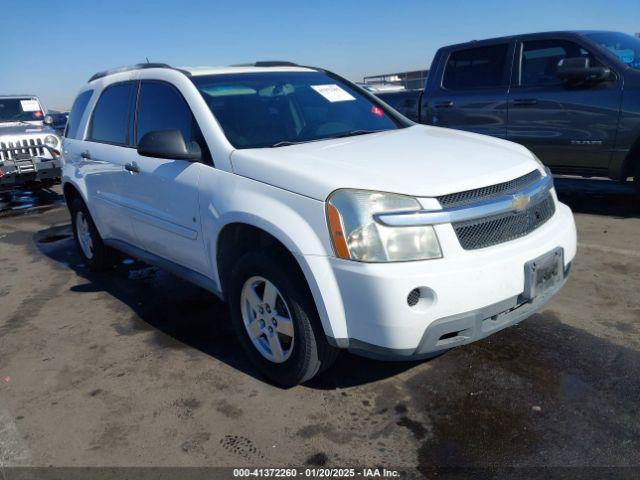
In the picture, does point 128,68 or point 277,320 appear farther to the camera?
point 128,68

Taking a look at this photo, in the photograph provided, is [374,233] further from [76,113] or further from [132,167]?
[76,113]

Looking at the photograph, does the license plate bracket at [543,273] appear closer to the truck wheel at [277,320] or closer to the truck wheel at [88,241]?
the truck wheel at [277,320]

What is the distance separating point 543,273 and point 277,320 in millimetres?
1377

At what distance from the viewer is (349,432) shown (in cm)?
259

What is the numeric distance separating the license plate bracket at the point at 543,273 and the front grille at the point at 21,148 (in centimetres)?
974

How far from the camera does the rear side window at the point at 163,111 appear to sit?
342 centimetres

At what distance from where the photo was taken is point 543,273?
2.64 metres

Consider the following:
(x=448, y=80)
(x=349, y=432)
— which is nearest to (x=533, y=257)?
Result: (x=349, y=432)

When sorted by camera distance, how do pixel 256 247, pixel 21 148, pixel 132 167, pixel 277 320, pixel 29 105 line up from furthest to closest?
pixel 29 105 < pixel 21 148 < pixel 132 167 < pixel 256 247 < pixel 277 320

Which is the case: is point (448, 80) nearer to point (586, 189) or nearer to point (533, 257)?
point (586, 189)

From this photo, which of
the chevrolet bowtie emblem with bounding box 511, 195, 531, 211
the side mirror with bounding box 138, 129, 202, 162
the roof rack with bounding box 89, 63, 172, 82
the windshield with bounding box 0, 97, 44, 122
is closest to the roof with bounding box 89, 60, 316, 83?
the roof rack with bounding box 89, 63, 172, 82

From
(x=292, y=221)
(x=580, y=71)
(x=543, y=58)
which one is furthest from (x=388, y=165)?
(x=543, y=58)

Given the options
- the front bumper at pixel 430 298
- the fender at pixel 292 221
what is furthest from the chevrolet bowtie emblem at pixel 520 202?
the fender at pixel 292 221

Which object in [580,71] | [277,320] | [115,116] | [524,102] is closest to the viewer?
[277,320]
